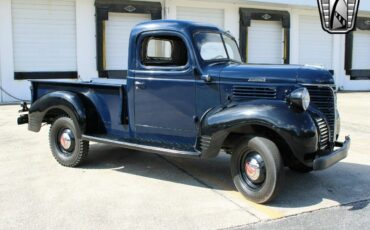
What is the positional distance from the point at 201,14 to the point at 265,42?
3.26m

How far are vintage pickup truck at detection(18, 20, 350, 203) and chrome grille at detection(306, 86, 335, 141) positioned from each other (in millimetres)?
12

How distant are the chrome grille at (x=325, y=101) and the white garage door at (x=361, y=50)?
17.4 m

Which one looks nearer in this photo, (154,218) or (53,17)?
(154,218)

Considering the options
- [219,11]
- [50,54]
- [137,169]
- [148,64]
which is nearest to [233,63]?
[148,64]

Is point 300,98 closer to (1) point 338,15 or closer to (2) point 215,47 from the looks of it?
(2) point 215,47

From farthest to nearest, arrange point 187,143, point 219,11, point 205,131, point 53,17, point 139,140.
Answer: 1. point 219,11
2. point 53,17
3. point 139,140
4. point 187,143
5. point 205,131

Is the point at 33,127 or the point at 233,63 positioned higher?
the point at 233,63

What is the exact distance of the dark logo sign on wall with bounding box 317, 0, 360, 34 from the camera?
1655cm

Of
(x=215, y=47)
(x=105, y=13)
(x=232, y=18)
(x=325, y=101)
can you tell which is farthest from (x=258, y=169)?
(x=232, y=18)

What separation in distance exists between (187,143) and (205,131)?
0.46 meters

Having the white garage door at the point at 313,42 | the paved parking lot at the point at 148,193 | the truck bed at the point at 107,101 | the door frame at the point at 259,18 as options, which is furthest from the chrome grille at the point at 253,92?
the white garage door at the point at 313,42

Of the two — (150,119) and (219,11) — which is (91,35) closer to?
(219,11)

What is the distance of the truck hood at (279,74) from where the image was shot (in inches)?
202

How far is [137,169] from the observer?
6562 millimetres
